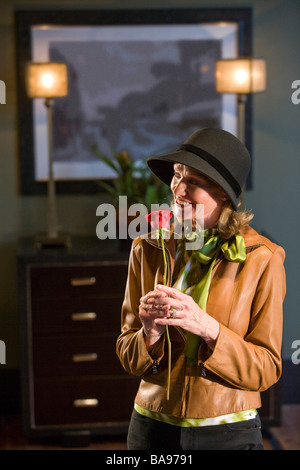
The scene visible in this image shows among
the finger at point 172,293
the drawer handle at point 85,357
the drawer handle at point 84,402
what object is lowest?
the drawer handle at point 84,402

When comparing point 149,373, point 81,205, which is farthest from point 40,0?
point 149,373

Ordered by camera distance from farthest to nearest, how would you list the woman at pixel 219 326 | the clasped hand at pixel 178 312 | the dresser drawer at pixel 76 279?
the dresser drawer at pixel 76 279, the woman at pixel 219 326, the clasped hand at pixel 178 312

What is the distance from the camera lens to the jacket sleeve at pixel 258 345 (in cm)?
168

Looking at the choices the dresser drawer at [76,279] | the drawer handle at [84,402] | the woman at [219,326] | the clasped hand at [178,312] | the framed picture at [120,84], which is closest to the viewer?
the clasped hand at [178,312]

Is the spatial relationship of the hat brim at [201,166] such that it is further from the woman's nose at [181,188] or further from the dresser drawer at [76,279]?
the dresser drawer at [76,279]

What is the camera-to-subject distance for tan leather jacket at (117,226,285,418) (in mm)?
1698

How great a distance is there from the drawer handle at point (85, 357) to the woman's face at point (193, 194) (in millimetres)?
1985

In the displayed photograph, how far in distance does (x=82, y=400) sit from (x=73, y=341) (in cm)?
32

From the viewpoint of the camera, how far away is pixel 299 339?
421cm

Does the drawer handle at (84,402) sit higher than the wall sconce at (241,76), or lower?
lower

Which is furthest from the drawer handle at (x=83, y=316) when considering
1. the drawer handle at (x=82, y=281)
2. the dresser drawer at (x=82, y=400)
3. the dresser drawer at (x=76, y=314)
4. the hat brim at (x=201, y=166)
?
the hat brim at (x=201, y=166)

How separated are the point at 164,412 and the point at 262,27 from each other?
2.80m

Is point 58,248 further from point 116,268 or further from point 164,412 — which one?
point 164,412

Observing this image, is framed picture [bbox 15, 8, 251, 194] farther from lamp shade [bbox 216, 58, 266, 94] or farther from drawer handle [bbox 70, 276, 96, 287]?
drawer handle [bbox 70, 276, 96, 287]
